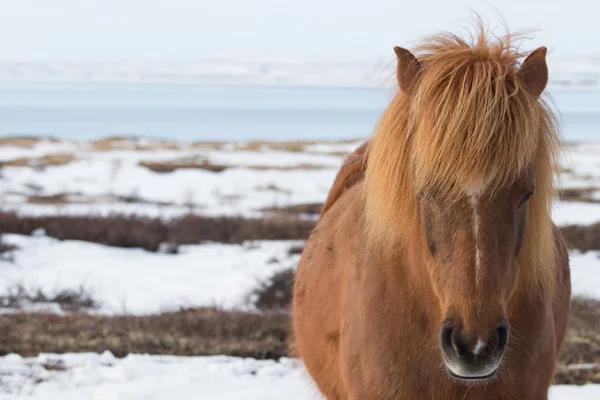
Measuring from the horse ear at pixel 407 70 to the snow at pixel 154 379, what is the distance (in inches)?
132

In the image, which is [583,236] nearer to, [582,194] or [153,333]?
[582,194]

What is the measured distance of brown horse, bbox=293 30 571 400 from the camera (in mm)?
2629

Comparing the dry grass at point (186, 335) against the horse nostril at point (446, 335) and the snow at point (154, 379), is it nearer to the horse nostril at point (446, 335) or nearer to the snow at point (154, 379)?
the snow at point (154, 379)

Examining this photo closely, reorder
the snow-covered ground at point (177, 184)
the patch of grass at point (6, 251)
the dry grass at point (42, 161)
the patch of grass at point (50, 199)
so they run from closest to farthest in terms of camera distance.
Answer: the patch of grass at point (6, 251) < the snow-covered ground at point (177, 184) < the patch of grass at point (50, 199) < the dry grass at point (42, 161)

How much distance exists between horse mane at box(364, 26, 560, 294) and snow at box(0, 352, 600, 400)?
10.2 feet

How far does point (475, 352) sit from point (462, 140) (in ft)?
2.49

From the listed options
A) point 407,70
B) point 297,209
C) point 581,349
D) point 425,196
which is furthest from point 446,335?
point 297,209

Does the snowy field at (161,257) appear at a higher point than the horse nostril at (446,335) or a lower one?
lower

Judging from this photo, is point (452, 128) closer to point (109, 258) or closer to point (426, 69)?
point (426, 69)

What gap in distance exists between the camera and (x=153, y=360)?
7.22m

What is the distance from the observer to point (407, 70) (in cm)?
307

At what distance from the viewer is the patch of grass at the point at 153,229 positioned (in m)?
14.3

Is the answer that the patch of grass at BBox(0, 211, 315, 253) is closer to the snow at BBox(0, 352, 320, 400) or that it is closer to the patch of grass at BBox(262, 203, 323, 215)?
the patch of grass at BBox(262, 203, 323, 215)

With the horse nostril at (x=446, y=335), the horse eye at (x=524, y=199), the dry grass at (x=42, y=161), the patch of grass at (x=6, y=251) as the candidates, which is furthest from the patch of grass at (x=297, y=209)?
the horse nostril at (x=446, y=335)
